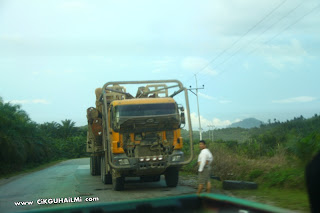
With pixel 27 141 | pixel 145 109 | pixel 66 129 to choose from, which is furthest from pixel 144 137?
pixel 66 129

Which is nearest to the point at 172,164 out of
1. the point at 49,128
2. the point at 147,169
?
the point at 147,169

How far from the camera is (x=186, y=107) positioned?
14.1 metres

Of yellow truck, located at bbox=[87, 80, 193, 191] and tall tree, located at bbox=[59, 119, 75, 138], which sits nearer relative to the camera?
yellow truck, located at bbox=[87, 80, 193, 191]

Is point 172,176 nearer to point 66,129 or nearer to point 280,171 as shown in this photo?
point 280,171

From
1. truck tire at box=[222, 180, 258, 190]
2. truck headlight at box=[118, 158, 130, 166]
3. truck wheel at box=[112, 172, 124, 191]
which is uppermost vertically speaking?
truck headlight at box=[118, 158, 130, 166]

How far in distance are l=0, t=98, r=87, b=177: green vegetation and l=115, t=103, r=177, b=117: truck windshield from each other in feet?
60.5

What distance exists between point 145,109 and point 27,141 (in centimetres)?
2883

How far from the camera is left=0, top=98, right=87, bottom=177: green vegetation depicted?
3100cm

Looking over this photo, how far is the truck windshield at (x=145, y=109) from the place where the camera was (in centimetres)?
1340

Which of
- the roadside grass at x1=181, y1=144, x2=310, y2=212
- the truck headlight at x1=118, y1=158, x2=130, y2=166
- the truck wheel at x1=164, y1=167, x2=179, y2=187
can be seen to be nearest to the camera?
the roadside grass at x1=181, y1=144, x2=310, y2=212

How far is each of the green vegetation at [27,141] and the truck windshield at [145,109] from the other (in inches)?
726

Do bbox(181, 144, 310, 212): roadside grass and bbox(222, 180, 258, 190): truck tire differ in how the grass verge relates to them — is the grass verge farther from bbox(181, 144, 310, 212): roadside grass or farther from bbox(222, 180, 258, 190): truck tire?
bbox(222, 180, 258, 190): truck tire

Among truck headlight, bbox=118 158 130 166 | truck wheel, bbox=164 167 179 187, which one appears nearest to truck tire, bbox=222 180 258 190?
truck wheel, bbox=164 167 179 187

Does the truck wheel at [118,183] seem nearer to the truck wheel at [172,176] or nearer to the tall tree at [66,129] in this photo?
the truck wheel at [172,176]
